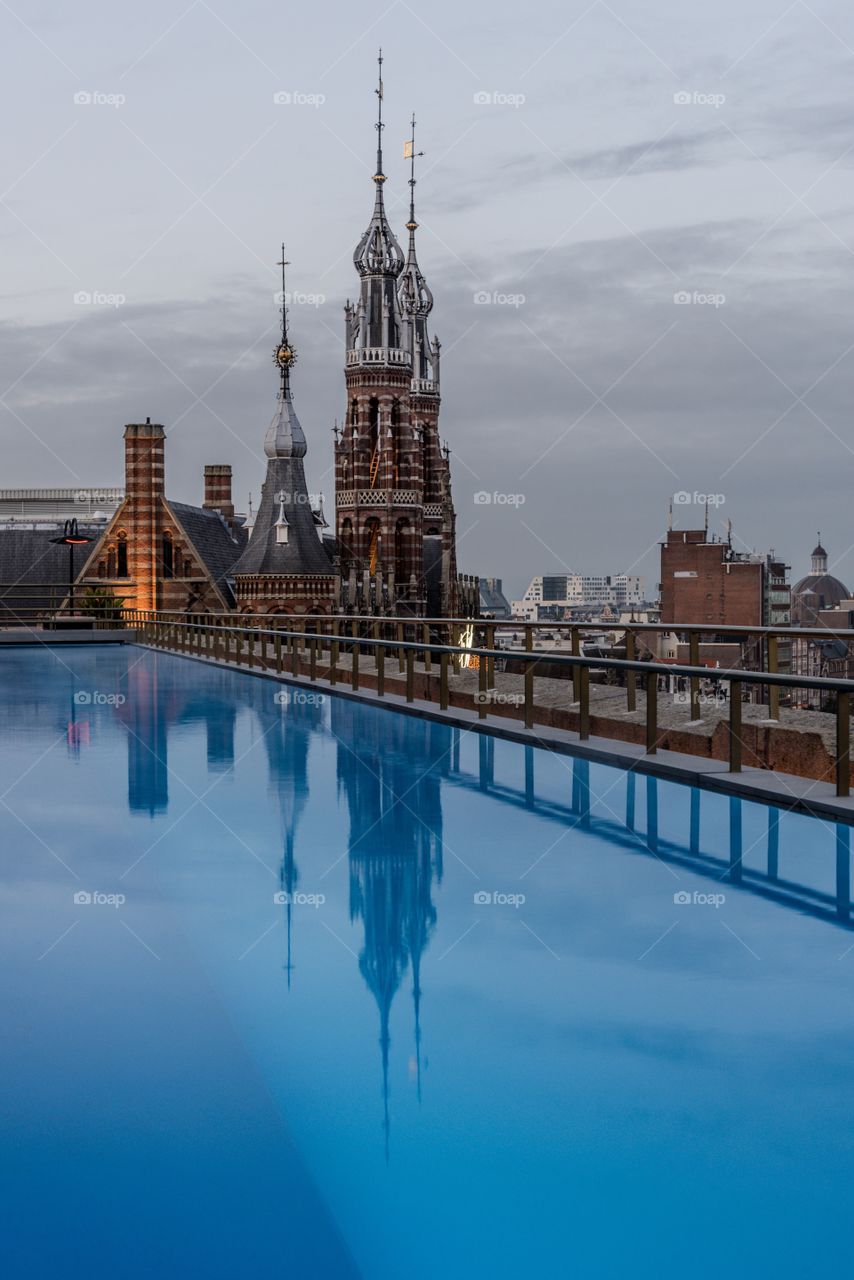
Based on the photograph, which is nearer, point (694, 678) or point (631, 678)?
point (694, 678)

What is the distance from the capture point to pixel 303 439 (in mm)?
107312

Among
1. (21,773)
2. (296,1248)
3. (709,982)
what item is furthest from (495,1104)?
(21,773)

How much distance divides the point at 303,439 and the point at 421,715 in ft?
308

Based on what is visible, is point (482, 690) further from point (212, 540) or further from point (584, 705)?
point (212, 540)

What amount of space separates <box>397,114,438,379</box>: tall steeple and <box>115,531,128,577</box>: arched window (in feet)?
122

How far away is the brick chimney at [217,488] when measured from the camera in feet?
401

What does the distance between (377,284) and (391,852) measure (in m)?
109

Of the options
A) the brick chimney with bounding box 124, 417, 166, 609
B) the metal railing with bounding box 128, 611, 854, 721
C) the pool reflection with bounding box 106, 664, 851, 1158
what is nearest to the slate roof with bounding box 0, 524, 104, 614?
the brick chimney with bounding box 124, 417, 166, 609

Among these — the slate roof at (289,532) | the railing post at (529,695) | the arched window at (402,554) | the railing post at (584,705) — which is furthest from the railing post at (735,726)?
the arched window at (402,554)

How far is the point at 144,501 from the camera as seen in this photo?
4126 inches

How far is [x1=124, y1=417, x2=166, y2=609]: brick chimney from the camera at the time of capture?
105 metres

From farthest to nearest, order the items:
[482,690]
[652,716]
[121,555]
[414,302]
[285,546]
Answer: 1. [414,302]
2. [121,555]
3. [285,546]
4. [482,690]
5. [652,716]

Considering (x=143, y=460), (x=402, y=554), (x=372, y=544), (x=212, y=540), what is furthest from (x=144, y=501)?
(x=402, y=554)

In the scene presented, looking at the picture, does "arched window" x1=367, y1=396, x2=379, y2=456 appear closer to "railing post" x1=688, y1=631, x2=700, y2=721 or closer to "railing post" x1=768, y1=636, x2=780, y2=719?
"railing post" x1=688, y1=631, x2=700, y2=721
